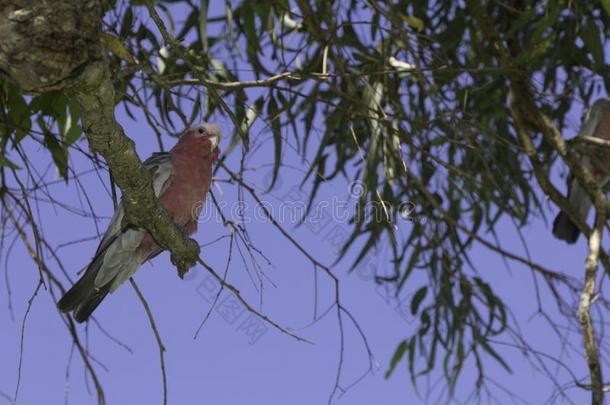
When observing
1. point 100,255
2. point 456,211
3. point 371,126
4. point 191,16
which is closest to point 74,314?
point 100,255

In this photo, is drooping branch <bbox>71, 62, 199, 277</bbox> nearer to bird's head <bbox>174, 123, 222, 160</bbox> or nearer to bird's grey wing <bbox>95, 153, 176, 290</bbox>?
bird's grey wing <bbox>95, 153, 176, 290</bbox>

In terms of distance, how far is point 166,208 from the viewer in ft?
7.84

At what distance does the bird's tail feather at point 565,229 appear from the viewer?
10.9ft

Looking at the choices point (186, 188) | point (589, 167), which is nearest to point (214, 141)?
point (186, 188)

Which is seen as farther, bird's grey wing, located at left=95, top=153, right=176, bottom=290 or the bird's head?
the bird's head

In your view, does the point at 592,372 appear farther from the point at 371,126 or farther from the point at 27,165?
the point at 27,165

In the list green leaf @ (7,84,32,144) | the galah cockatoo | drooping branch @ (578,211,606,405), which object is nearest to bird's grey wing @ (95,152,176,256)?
green leaf @ (7,84,32,144)

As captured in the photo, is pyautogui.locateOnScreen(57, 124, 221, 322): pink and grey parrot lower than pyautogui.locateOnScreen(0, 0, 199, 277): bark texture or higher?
higher

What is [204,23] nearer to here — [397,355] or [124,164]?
[124,164]

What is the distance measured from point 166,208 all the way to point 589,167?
1.75m

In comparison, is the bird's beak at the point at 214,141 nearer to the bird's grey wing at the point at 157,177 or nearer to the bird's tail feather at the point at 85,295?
the bird's grey wing at the point at 157,177

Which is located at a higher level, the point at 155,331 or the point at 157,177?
the point at 157,177

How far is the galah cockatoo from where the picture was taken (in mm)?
3309

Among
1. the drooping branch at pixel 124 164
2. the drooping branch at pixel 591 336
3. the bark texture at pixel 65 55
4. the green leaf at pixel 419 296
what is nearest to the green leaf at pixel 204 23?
the drooping branch at pixel 124 164
